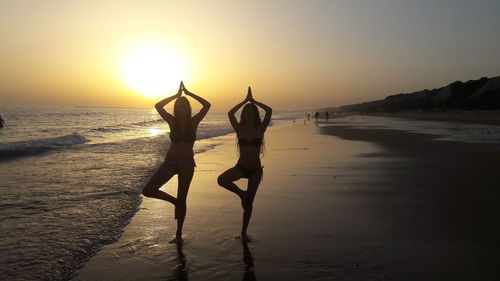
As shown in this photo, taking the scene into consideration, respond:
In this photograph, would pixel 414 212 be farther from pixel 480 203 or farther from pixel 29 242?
pixel 29 242

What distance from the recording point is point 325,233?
6012mm

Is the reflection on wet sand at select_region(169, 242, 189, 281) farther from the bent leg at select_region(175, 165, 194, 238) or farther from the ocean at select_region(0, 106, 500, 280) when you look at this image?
the ocean at select_region(0, 106, 500, 280)

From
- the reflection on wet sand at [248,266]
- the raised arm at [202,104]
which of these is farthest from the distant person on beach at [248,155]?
the raised arm at [202,104]

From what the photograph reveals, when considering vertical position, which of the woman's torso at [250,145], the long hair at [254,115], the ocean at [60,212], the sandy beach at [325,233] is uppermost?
the long hair at [254,115]

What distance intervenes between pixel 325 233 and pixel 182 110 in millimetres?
2843

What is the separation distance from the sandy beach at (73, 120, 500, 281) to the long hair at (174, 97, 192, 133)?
1.74 meters

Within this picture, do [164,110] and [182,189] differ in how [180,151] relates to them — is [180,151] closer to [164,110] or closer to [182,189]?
[182,189]

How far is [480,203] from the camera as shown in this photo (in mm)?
7844

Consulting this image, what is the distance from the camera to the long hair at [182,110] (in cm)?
551

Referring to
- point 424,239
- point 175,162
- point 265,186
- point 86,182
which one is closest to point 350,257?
point 424,239

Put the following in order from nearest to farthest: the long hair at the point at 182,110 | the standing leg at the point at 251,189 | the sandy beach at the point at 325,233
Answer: the sandy beach at the point at 325,233
the long hair at the point at 182,110
the standing leg at the point at 251,189

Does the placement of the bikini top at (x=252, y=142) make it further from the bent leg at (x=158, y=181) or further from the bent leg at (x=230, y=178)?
the bent leg at (x=158, y=181)

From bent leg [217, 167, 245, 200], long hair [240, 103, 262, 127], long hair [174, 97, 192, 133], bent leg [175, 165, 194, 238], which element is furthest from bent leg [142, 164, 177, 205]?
long hair [240, 103, 262, 127]

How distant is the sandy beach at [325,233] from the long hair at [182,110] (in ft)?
5.70
